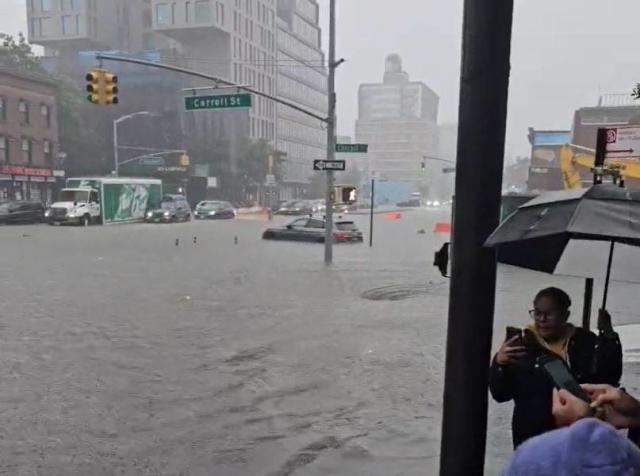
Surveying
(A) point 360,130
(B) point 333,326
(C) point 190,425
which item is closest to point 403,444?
(C) point 190,425

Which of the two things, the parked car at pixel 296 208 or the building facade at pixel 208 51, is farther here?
the building facade at pixel 208 51

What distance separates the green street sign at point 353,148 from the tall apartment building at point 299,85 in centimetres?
7808

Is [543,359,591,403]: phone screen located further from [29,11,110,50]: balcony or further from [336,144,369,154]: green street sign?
[29,11,110,50]: balcony

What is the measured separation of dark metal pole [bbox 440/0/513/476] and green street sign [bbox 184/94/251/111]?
16066 millimetres

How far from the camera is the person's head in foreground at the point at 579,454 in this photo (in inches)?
47.6

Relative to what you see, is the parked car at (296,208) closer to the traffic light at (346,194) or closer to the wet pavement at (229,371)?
the traffic light at (346,194)

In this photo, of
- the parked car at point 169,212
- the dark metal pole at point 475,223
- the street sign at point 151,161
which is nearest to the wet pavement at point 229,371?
the dark metal pole at point 475,223

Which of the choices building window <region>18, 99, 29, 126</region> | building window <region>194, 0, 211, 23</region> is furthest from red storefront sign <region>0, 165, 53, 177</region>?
building window <region>194, 0, 211, 23</region>

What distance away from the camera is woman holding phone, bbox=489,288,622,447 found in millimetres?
3010

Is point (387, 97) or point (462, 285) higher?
point (387, 97)

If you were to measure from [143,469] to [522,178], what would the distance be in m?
114

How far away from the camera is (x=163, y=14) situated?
277ft

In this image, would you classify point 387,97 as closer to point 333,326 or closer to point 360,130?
point 360,130

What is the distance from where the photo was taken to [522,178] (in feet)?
366
